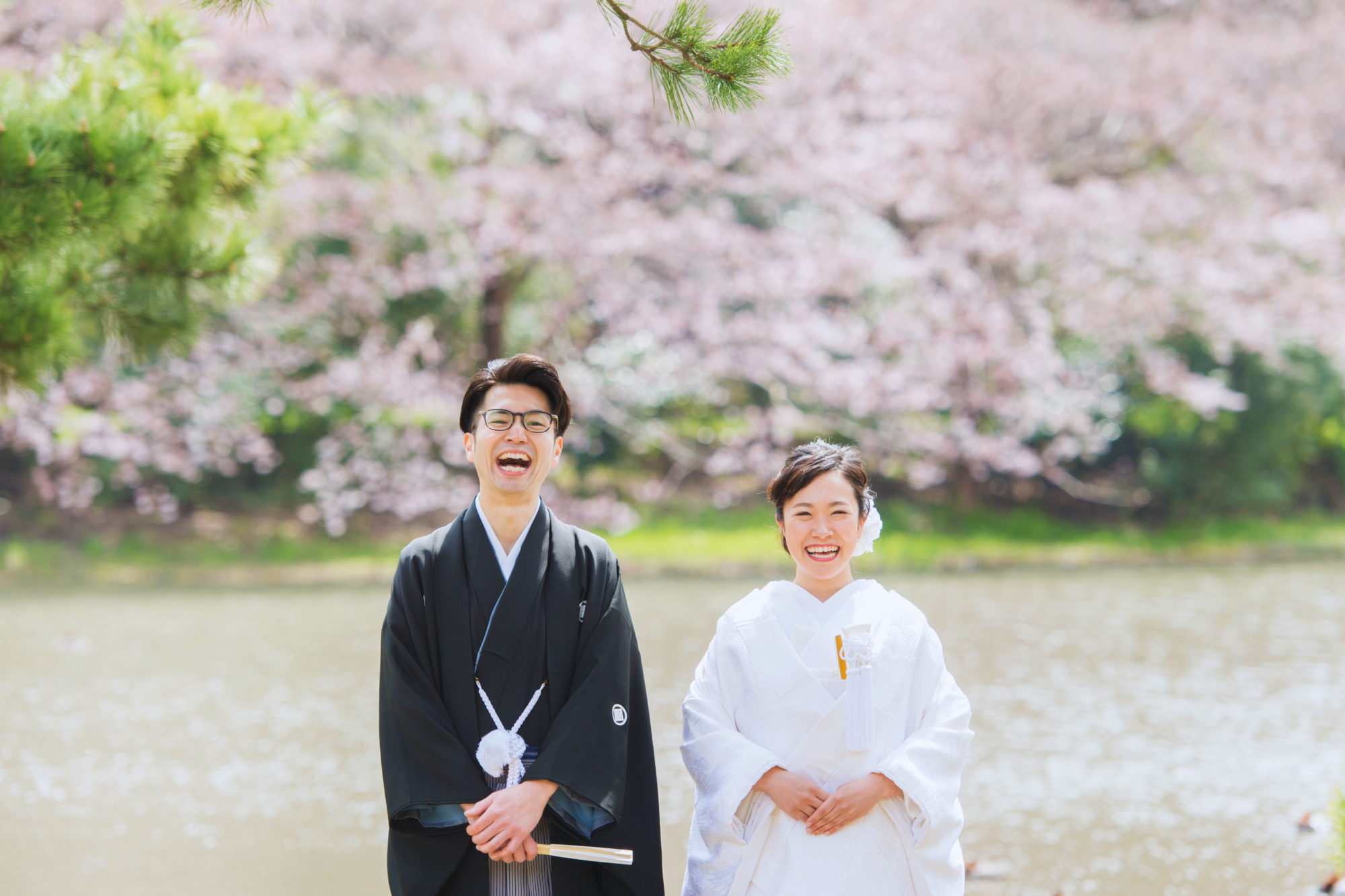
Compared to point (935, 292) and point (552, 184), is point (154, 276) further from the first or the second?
point (935, 292)

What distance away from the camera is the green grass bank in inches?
313

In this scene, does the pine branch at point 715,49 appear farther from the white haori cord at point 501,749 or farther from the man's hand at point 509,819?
the man's hand at point 509,819

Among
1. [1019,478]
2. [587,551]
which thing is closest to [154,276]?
[587,551]

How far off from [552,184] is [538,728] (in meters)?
7.02

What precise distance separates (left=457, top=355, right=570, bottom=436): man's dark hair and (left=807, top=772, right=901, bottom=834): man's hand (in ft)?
2.77

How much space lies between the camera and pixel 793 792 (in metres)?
1.87

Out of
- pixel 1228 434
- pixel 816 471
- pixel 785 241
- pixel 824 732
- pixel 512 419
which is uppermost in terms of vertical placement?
pixel 785 241

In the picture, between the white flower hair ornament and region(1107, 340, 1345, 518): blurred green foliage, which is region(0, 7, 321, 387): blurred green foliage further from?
region(1107, 340, 1345, 518): blurred green foliage

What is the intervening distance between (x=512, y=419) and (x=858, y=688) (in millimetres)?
818

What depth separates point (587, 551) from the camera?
2016 mm

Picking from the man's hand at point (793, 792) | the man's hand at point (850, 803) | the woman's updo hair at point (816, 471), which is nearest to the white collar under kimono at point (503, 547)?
the woman's updo hair at point (816, 471)

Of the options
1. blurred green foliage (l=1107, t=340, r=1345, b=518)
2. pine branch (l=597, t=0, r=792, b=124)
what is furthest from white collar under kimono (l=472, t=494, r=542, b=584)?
blurred green foliage (l=1107, t=340, r=1345, b=518)

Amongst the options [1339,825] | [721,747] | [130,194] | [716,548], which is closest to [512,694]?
[721,747]

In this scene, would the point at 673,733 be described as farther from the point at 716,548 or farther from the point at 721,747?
the point at 716,548
